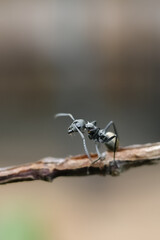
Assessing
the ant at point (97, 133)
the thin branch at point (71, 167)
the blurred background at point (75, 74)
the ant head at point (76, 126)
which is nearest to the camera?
the thin branch at point (71, 167)

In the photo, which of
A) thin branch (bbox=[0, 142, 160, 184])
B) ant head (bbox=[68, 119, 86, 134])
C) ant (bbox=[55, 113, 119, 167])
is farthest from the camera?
ant head (bbox=[68, 119, 86, 134])

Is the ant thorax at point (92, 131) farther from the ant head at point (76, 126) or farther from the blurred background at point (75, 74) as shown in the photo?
the blurred background at point (75, 74)

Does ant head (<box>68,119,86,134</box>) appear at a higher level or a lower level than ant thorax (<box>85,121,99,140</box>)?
higher

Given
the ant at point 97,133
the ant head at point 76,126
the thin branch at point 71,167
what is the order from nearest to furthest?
the thin branch at point 71,167 → the ant at point 97,133 → the ant head at point 76,126

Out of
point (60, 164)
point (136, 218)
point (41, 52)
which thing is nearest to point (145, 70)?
point (41, 52)

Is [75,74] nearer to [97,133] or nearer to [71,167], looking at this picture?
[97,133]

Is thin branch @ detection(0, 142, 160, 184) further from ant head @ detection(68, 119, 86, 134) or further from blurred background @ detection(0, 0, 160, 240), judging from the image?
blurred background @ detection(0, 0, 160, 240)

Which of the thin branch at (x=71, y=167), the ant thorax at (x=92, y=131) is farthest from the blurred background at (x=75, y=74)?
Answer: the thin branch at (x=71, y=167)

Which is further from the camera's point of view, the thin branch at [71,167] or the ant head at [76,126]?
the ant head at [76,126]

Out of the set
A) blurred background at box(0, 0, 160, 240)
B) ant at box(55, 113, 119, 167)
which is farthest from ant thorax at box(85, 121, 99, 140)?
blurred background at box(0, 0, 160, 240)
